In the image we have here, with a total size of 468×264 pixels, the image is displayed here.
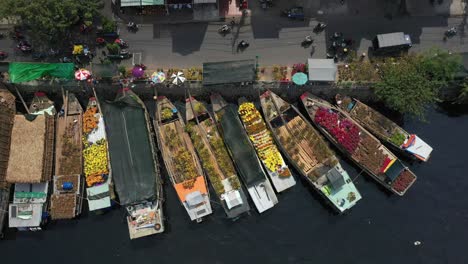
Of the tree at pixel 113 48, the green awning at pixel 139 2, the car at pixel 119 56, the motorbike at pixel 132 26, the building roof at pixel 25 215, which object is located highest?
the green awning at pixel 139 2

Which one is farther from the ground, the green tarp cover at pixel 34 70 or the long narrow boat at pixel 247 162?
the green tarp cover at pixel 34 70

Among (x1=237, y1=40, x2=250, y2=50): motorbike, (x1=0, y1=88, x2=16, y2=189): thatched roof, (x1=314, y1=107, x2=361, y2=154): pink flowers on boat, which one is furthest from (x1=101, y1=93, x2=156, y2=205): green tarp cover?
(x1=314, y1=107, x2=361, y2=154): pink flowers on boat

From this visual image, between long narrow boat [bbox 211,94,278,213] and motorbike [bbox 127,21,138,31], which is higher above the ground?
motorbike [bbox 127,21,138,31]

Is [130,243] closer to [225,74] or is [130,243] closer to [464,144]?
[225,74]

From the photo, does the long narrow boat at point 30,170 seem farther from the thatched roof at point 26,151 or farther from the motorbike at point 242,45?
the motorbike at point 242,45

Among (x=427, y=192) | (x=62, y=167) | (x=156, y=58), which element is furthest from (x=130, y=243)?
(x=427, y=192)

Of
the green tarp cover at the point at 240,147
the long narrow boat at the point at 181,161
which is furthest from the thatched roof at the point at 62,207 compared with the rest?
the green tarp cover at the point at 240,147

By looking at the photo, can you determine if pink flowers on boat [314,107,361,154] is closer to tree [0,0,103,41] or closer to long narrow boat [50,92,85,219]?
long narrow boat [50,92,85,219]
